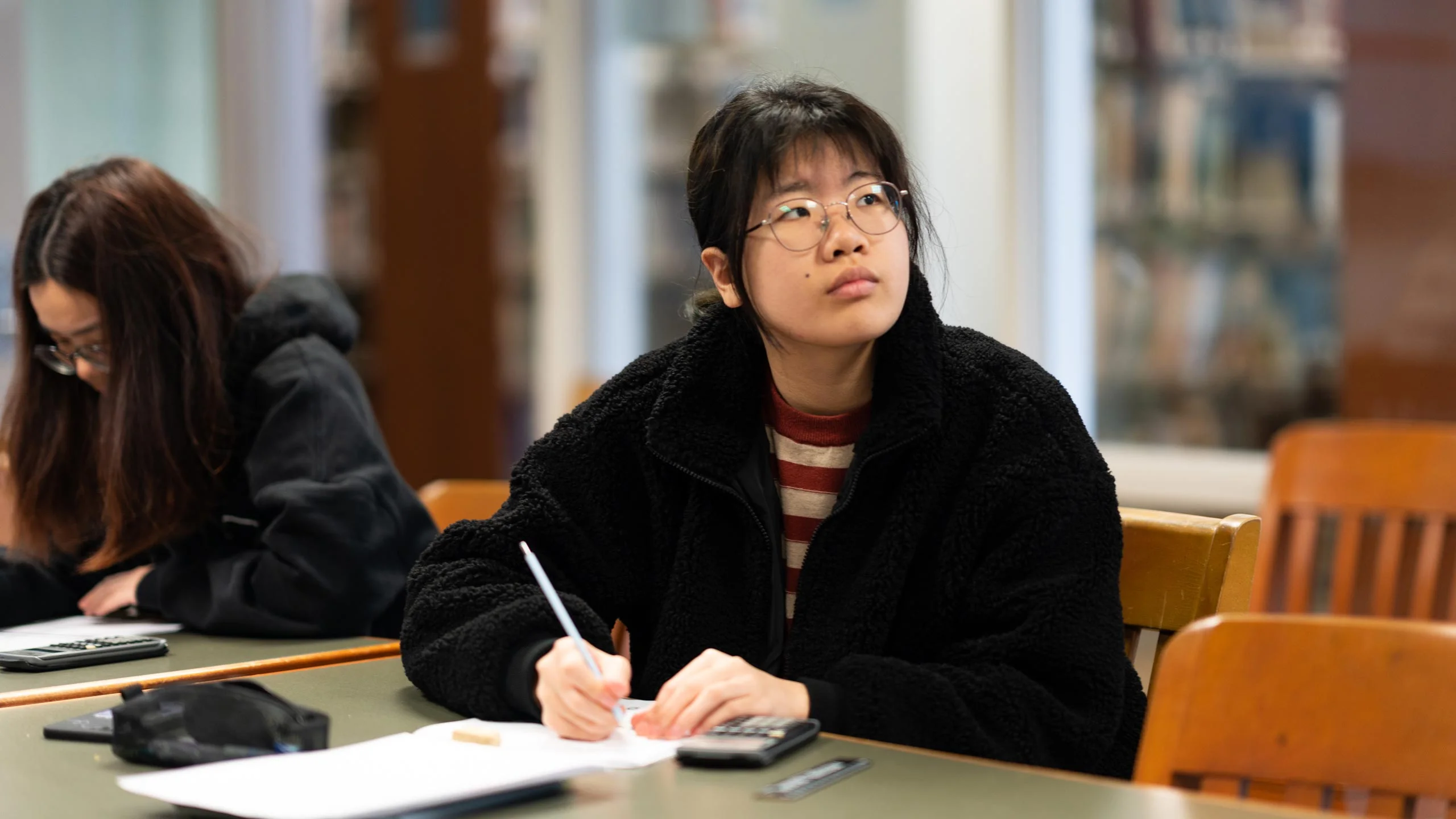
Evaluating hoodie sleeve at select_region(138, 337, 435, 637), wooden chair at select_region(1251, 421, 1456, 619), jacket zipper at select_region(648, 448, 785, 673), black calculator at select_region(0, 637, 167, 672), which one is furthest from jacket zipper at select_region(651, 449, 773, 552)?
wooden chair at select_region(1251, 421, 1456, 619)

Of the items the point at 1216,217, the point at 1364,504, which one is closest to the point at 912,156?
the point at 1364,504

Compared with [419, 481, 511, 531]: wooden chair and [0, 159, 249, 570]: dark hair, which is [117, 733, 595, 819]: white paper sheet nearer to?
[0, 159, 249, 570]: dark hair

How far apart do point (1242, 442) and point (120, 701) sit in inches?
98.0

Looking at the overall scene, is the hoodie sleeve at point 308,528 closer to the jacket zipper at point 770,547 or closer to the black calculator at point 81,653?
the black calculator at point 81,653

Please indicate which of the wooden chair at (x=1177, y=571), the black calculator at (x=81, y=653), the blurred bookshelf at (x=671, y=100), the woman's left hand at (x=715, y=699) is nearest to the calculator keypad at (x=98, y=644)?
the black calculator at (x=81, y=653)

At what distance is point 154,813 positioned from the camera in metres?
1.07

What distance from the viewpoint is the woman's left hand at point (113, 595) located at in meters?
1.94

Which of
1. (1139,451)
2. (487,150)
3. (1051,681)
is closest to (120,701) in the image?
(1051,681)

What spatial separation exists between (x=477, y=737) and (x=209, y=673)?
1.69ft

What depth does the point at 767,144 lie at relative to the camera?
4.95 feet

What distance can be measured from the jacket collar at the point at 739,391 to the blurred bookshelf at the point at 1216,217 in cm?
185

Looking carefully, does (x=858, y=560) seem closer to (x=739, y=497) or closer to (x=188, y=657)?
(x=739, y=497)

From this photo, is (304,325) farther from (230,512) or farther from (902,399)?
(902,399)

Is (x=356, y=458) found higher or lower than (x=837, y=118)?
lower
